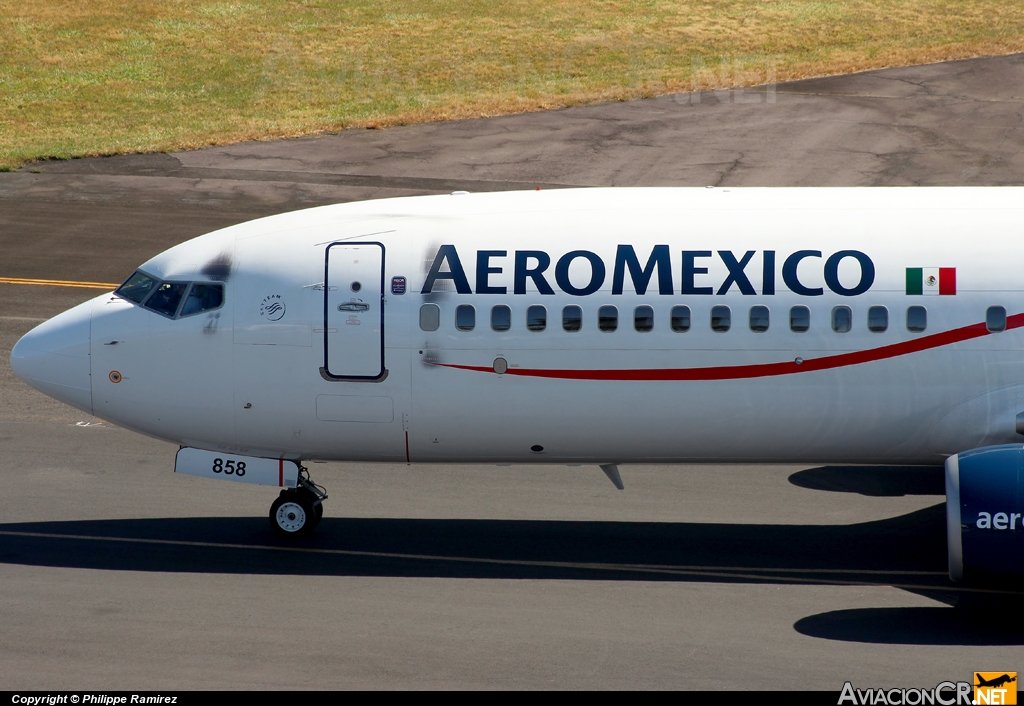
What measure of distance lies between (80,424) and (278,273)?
772cm

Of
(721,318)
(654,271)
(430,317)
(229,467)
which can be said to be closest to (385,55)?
(229,467)

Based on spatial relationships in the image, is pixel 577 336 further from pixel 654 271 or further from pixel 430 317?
pixel 430 317

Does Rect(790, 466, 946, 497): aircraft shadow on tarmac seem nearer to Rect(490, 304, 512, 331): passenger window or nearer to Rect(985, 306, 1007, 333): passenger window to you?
Rect(985, 306, 1007, 333): passenger window

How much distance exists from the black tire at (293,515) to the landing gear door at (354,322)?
2.15 metres

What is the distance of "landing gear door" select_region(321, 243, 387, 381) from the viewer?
1545 cm

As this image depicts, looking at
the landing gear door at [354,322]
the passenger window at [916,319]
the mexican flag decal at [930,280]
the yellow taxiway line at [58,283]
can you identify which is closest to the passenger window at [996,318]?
the mexican flag decal at [930,280]

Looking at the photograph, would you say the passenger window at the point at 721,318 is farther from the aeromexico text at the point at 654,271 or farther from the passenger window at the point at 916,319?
the passenger window at the point at 916,319

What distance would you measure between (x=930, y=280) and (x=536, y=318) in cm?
484

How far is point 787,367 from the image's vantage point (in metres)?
15.1

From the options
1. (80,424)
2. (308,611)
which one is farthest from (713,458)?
(80,424)

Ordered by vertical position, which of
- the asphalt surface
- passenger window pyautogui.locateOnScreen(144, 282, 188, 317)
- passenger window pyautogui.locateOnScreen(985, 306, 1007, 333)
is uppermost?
passenger window pyautogui.locateOnScreen(144, 282, 188, 317)

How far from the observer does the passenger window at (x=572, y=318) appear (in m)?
15.2

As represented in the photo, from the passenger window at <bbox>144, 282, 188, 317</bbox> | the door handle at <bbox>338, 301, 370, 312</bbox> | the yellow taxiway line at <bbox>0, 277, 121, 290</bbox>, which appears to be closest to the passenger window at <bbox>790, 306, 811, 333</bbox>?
the door handle at <bbox>338, 301, 370, 312</bbox>

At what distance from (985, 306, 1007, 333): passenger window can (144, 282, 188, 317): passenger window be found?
397 inches
